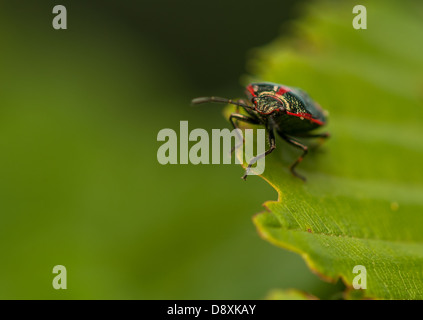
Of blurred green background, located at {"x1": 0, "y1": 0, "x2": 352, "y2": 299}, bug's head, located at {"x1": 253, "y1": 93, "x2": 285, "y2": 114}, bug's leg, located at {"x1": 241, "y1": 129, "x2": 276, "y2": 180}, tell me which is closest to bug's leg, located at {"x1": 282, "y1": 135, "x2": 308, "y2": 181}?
bug's leg, located at {"x1": 241, "y1": 129, "x2": 276, "y2": 180}

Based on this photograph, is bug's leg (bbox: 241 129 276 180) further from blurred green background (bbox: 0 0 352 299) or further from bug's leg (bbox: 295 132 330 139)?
blurred green background (bbox: 0 0 352 299)

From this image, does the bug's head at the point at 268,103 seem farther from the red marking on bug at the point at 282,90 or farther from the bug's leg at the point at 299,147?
the bug's leg at the point at 299,147

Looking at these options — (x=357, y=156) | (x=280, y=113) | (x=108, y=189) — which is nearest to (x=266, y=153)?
(x=280, y=113)

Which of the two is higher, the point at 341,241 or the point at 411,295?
the point at 341,241

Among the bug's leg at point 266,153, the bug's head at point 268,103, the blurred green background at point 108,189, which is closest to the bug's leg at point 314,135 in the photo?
the bug's leg at point 266,153

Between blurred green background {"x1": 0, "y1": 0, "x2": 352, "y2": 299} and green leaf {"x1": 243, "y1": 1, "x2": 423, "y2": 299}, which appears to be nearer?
green leaf {"x1": 243, "y1": 1, "x2": 423, "y2": 299}

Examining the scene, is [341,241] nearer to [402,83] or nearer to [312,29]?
[402,83]
